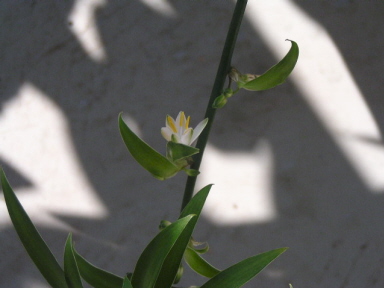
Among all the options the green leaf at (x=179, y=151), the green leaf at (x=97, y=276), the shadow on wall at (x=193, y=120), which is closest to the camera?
the green leaf at (x=179, y=151)

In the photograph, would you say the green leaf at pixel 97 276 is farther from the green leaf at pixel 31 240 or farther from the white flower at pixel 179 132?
the white flower at pixel 179 132

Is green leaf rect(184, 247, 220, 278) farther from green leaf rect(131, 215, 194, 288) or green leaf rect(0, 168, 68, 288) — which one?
green leaf rect(0, 168, 68, 288)

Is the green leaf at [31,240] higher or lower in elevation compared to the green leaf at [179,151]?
lower

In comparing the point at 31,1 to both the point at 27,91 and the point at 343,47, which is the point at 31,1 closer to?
the point at 27,91

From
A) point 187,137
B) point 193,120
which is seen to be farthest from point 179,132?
point 193,120

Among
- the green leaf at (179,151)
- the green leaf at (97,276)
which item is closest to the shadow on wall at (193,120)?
the green leaf at (97,276)

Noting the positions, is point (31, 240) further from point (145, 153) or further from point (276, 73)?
point (276, 73)
